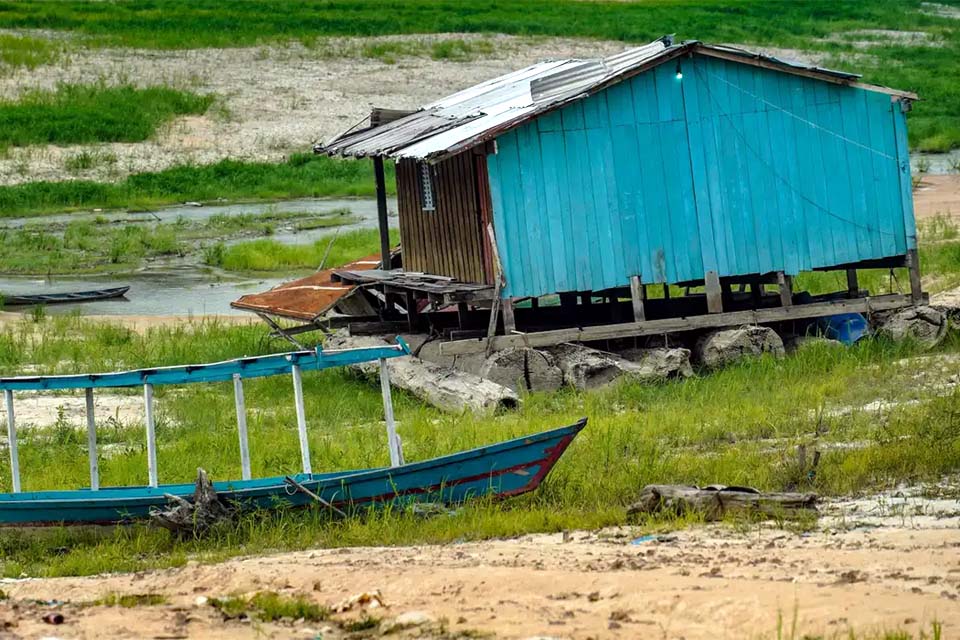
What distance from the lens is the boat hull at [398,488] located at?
10.6 meters

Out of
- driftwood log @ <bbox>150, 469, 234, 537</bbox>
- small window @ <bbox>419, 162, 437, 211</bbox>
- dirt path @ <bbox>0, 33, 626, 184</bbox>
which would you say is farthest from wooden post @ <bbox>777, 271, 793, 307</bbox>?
dirt path @ <bbox>0, 33, 626, 184</bbox>

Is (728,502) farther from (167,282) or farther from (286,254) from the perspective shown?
(286,254)

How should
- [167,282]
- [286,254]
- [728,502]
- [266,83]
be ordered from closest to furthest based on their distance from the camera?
[728,502], [167,282], [286,254], [266,83]

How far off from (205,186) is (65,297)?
1228 centimetres

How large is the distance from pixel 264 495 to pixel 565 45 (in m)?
42.3

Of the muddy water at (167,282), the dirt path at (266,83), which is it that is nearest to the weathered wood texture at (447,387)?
the muddy water at (167,282)

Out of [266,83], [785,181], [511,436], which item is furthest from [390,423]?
[266,83]

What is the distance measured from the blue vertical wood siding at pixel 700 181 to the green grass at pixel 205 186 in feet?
63.5

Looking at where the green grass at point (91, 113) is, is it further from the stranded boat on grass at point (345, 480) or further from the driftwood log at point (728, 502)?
the driftwood log at point (728, 502)

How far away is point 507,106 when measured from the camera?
17.0 meters

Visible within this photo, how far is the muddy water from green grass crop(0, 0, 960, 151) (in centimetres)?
1525

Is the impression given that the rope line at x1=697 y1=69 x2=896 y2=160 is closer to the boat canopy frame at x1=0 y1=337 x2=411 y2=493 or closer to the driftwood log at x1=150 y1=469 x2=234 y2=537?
the boat canopy frame at x1=0 y1=337 x2=411 y2=493

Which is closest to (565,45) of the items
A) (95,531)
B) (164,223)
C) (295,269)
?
(164,223)

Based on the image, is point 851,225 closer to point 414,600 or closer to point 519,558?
point 519,558
